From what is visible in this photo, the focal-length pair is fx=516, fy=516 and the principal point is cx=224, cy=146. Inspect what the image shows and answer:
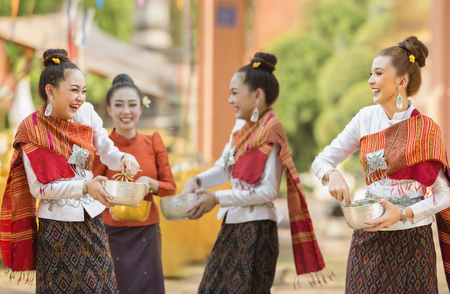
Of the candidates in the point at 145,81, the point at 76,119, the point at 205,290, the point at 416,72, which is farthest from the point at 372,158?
the point at 145,81

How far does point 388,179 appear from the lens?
211cm

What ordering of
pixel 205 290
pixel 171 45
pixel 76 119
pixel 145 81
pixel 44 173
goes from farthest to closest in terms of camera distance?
pixel 171 45 < pixel 145 81 < pixel 205 290 < pixel 76 119 < pixel 44 173

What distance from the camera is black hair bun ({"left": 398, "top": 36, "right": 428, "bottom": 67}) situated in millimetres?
2133

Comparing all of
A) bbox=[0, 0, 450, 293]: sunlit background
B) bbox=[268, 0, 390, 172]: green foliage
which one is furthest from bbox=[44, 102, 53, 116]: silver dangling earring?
bbox=[268, 0, 390, 172]: green foliage

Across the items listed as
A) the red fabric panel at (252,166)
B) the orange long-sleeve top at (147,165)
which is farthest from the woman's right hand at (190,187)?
the red fabric panel at (252,166)

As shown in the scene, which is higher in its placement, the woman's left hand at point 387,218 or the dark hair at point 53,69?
the dark hair at point 53,69

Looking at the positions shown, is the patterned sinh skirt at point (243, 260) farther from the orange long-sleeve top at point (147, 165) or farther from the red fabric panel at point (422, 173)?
the red fabric panel at point (422, 173)

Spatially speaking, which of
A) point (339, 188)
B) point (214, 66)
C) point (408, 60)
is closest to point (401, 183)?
point (339, 188)

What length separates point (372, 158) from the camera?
2.12 meters

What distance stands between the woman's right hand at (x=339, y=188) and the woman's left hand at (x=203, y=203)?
63 centimetres

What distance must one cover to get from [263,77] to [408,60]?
0.77 m

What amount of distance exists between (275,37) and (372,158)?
13.3m

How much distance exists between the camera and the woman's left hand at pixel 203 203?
248cm

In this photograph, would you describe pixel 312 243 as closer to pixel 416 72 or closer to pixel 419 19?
pixel 416 72
